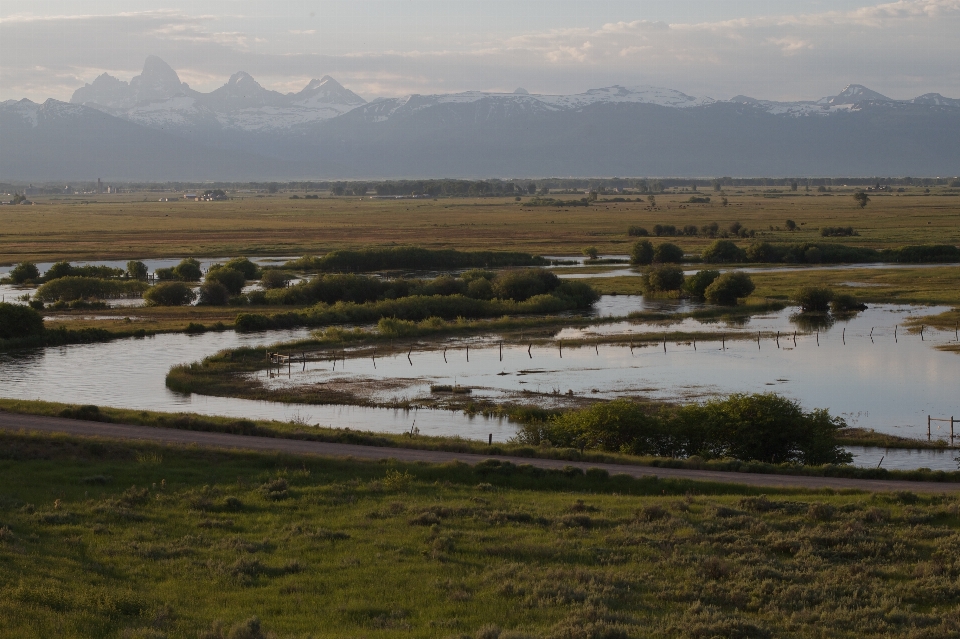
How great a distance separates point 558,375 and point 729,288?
108 feet

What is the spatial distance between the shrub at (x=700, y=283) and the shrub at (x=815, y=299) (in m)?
9.97

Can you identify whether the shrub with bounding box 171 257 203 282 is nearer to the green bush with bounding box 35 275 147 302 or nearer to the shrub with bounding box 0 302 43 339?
the green bush with bounding box 35 275 147 302

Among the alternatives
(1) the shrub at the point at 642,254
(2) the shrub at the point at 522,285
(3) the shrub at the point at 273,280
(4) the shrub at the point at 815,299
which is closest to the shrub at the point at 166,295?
(3) the shrub at the point at 273,280

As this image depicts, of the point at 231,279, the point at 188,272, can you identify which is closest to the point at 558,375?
the point at 231,279

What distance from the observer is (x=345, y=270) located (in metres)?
107

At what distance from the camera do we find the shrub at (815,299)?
7656cm

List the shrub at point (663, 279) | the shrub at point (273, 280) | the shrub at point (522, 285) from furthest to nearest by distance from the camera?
the shrub at point (273, 280)
the shrub at point (663, 279)
the shrub at point (522, 285)

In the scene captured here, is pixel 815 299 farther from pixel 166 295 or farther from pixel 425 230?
pixel 425 230

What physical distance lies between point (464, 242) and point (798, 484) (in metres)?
106

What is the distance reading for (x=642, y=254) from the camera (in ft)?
363

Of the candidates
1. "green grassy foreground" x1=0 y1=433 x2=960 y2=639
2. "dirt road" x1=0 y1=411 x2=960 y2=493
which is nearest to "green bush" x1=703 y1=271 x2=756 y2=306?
"dirt road" x1=0 y1=411 x2=960 y2=493

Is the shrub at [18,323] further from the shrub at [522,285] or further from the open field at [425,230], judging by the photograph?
the open field at [425,230]

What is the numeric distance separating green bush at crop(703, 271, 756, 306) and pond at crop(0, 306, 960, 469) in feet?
43.3

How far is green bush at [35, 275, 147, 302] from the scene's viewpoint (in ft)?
275
